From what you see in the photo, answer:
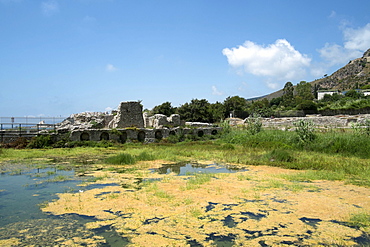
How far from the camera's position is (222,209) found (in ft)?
23.1

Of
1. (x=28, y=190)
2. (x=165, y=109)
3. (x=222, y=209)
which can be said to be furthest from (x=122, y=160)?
(x=165, y=109)

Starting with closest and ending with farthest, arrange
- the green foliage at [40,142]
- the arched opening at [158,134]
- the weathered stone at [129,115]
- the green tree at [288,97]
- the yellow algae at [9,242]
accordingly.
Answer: the yellow algae at [9,242] < the green foliage at [40,142] < the weathered stone at [129,115] < the arched opening at [158,134] < the green tree at [288,97]

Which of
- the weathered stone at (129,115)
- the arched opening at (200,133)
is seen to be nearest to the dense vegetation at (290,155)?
the weathered stone at (129,115)

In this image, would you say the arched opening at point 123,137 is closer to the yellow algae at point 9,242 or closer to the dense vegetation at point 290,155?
the dense vegetation at point 290,155

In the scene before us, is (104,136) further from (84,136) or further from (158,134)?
(158,134)

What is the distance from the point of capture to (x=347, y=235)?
5.43 meters

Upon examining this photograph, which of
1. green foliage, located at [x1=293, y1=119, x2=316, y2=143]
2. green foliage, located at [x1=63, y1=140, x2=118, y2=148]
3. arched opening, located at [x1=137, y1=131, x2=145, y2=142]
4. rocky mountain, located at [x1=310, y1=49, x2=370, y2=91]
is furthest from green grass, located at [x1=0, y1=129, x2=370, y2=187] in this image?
rocky mountain, located at [x1=310, y1=49, x2=370, y2=91]

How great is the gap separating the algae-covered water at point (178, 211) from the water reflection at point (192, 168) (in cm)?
152

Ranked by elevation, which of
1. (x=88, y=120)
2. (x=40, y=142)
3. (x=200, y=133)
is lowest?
(x=40, y=142)

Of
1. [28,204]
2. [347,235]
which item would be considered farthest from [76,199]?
[347,235]

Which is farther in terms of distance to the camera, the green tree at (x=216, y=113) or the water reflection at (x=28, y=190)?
the green tree at (x=216, y=113)

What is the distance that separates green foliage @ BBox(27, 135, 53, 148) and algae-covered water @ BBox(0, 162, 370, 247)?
1122 cm

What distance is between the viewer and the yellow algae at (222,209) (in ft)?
18.0

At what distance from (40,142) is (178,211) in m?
17.9
